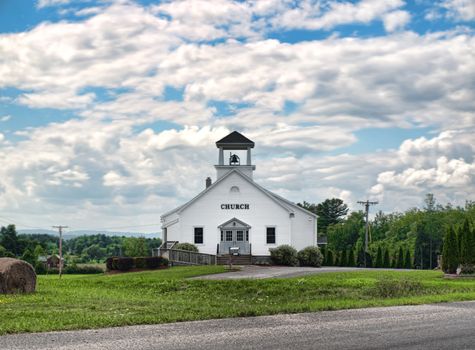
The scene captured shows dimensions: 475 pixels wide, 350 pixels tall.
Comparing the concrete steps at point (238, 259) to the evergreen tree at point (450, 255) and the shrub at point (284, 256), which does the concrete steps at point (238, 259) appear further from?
the evergreen tree at point (450, 255)

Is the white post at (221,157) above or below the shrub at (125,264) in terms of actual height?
above

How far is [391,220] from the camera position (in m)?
116

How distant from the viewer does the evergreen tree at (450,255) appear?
115ft

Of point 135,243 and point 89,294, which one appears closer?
point 89,294

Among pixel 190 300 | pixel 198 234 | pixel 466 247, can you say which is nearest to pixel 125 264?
pixel 198 234

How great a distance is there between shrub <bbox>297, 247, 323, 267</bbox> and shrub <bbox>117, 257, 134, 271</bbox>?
15392 millimetres

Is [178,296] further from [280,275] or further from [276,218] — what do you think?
[276,218]

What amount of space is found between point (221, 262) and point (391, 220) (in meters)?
70.4

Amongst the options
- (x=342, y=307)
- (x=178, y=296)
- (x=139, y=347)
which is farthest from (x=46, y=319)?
(x=178, y=296)

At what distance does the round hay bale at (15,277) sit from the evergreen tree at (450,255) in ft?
69.6

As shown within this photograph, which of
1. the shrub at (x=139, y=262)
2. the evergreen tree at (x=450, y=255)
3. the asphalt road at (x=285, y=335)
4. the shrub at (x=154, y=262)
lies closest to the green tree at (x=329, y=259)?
the shrub at (x=154, y=262)

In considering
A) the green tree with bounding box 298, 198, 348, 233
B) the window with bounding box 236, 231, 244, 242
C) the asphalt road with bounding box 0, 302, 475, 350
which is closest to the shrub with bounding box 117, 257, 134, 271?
the window with bounding box 236, 231, 244, 242

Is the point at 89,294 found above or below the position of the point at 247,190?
below

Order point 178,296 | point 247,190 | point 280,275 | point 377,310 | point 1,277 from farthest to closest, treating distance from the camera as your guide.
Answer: point 247,190, point 280,275, point 178,296, point 1,277, point 377,310
